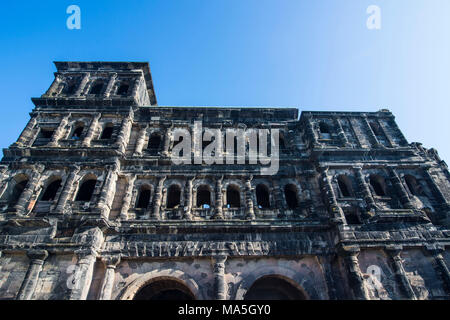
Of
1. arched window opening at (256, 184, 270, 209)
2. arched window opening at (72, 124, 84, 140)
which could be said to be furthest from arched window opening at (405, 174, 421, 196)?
arched window opening at (72, 124, 84, 140)

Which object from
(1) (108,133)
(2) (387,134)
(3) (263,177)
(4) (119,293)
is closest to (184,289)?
(4) (119,293)

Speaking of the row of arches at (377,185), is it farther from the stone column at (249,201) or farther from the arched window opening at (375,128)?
the stone column at (249,201)

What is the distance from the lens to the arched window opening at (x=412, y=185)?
1503 cm

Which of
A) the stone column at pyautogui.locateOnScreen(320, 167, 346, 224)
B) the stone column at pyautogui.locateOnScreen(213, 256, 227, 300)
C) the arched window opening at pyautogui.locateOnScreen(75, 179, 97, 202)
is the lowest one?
the stone column at pyautogui.locateOnScreen(213, 256, 227, 300)

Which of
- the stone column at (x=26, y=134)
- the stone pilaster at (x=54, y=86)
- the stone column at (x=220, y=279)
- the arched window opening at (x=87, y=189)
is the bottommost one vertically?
the stone column at (x=220, y=279)

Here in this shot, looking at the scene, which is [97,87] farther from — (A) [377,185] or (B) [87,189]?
(A) [377,185]

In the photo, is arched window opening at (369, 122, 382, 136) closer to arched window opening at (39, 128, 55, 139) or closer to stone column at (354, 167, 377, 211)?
stone column at (354, 167, 377, 211)

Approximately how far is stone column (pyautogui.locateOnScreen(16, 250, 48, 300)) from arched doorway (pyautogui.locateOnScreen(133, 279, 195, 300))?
4.09 m

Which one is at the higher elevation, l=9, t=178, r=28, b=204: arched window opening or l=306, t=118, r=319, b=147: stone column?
l=306, t=118, r=319, b=147: stone column

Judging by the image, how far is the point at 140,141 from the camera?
16422 mm

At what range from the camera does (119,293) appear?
11.4 meters

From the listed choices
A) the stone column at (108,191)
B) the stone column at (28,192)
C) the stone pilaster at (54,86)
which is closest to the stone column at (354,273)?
the stone column at (108,191)

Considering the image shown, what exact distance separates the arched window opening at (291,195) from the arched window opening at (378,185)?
4586 mm

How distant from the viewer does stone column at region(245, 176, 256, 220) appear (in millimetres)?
13593
